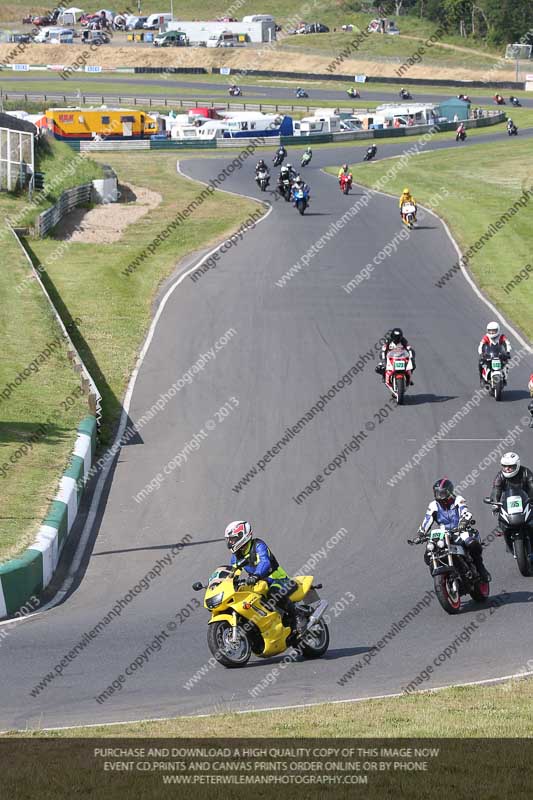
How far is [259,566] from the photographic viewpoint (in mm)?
13336

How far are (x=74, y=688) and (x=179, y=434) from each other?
12.6 meters

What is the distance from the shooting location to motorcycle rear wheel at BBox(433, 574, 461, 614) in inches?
591

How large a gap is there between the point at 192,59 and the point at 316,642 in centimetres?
12686

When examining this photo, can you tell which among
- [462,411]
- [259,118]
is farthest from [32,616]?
[259,118]

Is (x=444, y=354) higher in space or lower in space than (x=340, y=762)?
lower

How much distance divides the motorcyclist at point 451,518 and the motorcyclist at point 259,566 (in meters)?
2.50

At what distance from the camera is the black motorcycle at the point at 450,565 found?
49.3 feet

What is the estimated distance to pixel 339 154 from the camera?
77.2 m

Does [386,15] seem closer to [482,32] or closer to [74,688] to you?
[482,32]

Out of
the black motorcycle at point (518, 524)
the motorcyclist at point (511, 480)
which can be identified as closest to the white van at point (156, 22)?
the motorcyclist at point (511, 480)

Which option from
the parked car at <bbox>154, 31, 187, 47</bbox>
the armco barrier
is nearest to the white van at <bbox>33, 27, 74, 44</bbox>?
the parked car at <bbox>154, 31, 187, 47</bbox>

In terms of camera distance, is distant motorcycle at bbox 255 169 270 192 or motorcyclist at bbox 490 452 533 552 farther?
distant motorcycle at bbox 255 169 270 192

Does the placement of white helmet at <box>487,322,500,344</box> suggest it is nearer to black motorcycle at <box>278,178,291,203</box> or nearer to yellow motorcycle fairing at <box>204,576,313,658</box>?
yellow motorcycle fairing at <box>204,576,313,658</box>

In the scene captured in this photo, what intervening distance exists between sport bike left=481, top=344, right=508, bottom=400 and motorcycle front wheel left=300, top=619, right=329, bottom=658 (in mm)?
13862
